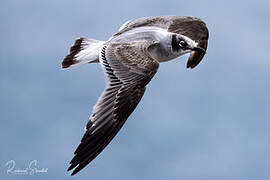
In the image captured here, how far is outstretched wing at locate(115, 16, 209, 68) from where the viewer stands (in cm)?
1141

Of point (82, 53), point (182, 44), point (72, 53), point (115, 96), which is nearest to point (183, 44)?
point (182, 44)

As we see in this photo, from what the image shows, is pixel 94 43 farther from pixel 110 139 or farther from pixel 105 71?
pixel 110 139

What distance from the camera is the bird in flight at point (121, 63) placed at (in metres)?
8.34

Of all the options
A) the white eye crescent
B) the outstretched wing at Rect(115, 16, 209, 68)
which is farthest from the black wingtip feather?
the white eye crescent

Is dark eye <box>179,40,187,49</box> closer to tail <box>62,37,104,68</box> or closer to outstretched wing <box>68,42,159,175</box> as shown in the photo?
outstretched wing <box>68,42,159,175</box>

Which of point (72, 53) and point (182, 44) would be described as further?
point (72, 53)

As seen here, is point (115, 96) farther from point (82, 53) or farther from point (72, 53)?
point (72, 53)

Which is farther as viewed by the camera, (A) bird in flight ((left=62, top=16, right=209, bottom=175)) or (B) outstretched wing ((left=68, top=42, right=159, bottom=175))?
(A) bird in flight ((left=62, top=16, right=209, bottom=175))

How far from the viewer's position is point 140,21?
11.4 m

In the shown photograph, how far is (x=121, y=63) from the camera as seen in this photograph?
909 cm

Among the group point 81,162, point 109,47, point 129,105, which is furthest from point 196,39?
point 81,162

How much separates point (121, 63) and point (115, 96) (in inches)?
25.9

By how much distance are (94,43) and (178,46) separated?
58.0 inches

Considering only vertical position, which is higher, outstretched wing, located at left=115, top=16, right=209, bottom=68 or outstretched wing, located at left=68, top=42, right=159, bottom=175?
outstretched wing, located at left=115, top=16, right=209, bottom=68
